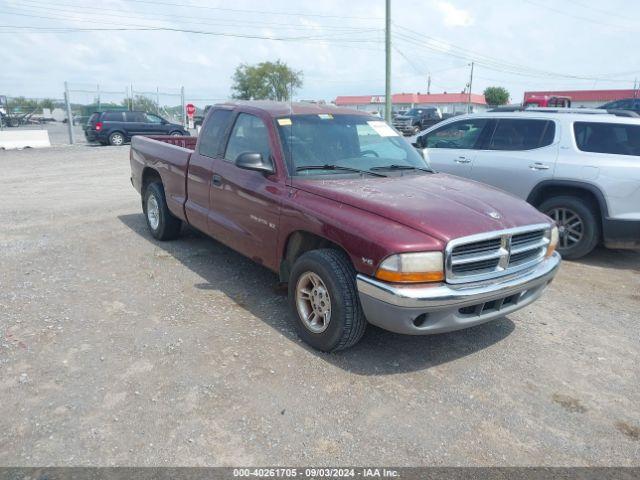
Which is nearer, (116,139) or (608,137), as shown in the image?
(608,137)

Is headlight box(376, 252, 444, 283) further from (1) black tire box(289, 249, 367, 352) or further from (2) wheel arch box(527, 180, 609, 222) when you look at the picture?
(2) wheel arch box(527, 180, 609, 222)

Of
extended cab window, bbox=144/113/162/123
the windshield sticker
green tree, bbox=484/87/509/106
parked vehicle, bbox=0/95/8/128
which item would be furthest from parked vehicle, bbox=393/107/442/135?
green tree, bbox=484/87/509/106

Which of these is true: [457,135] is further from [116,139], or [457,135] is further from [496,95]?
[496,95]

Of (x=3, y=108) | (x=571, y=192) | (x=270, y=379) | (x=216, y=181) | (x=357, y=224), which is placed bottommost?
(x=270, y=379)

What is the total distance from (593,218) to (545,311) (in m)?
1.95

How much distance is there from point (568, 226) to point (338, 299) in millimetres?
4160

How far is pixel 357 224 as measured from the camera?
343 cm

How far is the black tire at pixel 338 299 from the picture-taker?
3.48 meters

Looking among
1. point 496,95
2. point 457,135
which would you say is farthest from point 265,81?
point 457,135

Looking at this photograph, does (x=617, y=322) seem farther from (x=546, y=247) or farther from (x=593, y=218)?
(x=593, y=218)

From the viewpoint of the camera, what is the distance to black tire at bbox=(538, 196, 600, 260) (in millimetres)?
6068

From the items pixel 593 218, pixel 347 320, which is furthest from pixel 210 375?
pixel 593 218

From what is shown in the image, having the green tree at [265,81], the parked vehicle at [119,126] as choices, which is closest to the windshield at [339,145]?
the parked vehicle at [119,126]

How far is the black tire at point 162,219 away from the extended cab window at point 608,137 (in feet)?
17.1
